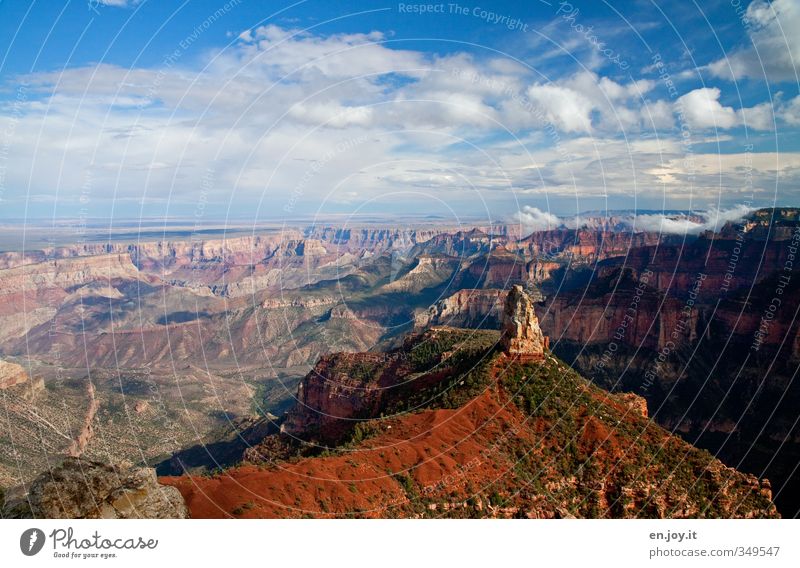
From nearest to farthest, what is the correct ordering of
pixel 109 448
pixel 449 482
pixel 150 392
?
1. pixel 449 482
2. pixel 109 448
3. pixel 150 392

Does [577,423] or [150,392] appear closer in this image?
[577,423]

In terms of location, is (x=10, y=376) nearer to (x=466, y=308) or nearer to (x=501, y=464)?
(x=501, y=464)

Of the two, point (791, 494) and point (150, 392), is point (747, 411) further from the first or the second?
point (150, 392)

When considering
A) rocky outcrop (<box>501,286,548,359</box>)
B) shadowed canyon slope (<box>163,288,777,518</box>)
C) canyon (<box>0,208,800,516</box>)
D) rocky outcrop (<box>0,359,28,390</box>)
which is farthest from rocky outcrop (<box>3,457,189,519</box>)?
rocky outcrop (<box>0,359,28,390</box>)

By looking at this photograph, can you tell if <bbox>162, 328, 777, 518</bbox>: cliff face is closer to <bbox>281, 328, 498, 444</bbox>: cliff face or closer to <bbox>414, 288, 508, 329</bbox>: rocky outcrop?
<bbox>281, 328, 498, 444</bbox>: cliff face

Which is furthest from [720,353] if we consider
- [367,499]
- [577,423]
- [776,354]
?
[367,499]

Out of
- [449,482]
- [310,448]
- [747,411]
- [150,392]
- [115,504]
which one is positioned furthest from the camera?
[150,392]

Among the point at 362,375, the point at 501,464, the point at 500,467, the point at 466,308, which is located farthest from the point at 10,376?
the point at 466,308
